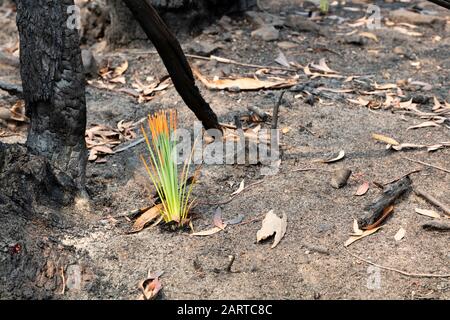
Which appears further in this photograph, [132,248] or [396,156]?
[396,156]

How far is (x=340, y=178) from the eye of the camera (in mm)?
3287

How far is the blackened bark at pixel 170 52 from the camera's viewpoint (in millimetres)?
3053

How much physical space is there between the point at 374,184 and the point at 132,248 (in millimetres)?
1247

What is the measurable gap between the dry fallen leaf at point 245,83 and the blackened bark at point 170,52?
0.94 meters

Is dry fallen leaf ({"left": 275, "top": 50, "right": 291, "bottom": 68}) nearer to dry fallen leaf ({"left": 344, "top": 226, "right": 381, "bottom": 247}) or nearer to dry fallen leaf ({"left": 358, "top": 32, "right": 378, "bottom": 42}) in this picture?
dry fallen leaf ({"left": 358, "top": 32, "right": 378, "bottom": 42})

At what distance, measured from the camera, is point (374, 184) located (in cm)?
329

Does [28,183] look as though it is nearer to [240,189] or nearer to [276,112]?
[240,189]

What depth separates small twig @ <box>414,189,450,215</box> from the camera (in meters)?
3.04

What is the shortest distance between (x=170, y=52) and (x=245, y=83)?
1.43 metres

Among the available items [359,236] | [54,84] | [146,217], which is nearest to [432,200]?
[359,236]

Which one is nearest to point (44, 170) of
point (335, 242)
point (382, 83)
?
point (335, 242)

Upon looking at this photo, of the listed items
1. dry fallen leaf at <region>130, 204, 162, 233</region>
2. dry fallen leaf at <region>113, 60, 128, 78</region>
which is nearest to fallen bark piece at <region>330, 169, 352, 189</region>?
dry fallen leaf at <region>130, 204, 162, 233</region>

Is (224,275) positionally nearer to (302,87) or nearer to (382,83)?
(302,87)

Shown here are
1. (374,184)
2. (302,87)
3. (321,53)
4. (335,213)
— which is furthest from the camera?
(321,53)
